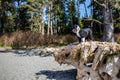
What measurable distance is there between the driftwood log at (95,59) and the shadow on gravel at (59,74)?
2.34 ft

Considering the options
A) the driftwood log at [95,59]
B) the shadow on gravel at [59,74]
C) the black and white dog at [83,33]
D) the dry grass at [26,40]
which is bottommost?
the dry grass at [26,40]

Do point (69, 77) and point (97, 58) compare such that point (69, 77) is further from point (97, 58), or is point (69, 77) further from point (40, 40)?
point (40, 40)

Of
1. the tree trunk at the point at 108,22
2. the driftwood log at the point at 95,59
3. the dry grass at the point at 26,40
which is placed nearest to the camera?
the driftwood log at the point at 95,59

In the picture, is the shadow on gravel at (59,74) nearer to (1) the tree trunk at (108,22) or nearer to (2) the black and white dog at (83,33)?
(2) the black and white dog at (83,33)

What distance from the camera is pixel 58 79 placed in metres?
7.98

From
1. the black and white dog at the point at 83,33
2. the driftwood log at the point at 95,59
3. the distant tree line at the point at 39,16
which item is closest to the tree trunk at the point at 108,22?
the black and white dog at the point at 83,33

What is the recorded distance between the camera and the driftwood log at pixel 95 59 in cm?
638

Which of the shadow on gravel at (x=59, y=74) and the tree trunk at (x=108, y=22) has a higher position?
the tree trunk at (x=108, y=22)

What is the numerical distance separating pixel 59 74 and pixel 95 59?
7.01 ft

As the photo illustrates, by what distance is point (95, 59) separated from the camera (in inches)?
262

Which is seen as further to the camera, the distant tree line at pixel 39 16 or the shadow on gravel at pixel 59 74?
the distant tree line at pixel 39 16

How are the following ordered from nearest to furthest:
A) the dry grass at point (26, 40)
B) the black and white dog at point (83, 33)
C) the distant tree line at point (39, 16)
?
the black and white dog at point (83, 33) < the dry grass at point (26, 40) < the distant tree line at point (39, 16)

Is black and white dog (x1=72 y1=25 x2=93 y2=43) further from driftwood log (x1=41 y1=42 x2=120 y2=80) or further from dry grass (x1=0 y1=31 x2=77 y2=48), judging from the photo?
dry grass (x1=0 y1=31 x2=77 y2=48)

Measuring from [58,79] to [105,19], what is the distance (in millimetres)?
7467
